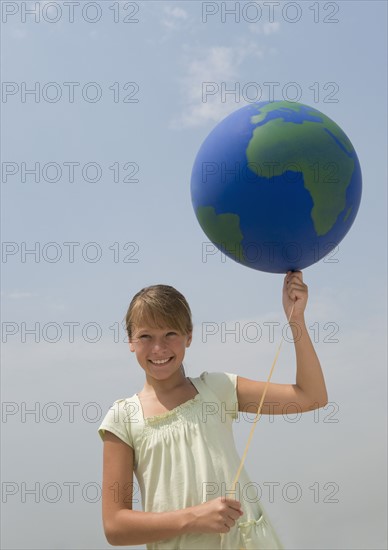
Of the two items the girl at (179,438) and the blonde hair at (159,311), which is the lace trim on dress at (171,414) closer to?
the girl at (179,438)

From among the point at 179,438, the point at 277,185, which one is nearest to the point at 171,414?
the point at 179,438

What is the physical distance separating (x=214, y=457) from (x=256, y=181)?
55.8 inches

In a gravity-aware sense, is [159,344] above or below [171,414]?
above

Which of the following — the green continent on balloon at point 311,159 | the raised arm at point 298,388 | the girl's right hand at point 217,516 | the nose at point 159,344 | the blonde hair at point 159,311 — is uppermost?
the green continent on balloon at point 311,159

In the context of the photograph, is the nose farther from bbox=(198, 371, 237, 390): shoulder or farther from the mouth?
bbox=(198, 371, 237, 390): shoulder

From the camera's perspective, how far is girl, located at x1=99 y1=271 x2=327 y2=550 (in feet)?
9.85

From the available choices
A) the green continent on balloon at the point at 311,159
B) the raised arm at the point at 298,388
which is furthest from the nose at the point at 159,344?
the green continent on balloon at the point at 311,159

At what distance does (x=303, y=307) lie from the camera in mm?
3445

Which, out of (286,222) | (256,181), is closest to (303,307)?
(286,222)

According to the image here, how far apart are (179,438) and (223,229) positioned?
1148mm

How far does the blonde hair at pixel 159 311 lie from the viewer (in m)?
3.26

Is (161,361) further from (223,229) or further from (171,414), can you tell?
(223,229)

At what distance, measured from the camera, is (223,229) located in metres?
3.61

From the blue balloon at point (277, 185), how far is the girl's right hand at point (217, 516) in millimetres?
1348
